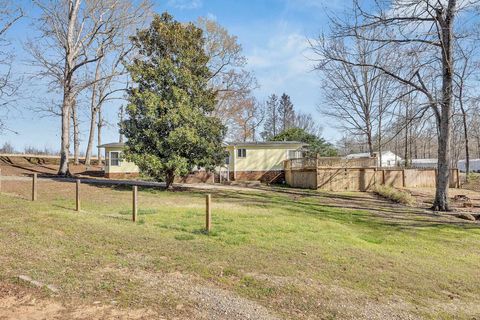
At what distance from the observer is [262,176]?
91.9 ft

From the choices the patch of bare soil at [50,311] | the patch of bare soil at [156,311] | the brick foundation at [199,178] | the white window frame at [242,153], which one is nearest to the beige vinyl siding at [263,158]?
the white window frame at [242,153]

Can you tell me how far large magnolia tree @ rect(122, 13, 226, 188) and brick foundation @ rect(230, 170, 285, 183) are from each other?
32.0 feet

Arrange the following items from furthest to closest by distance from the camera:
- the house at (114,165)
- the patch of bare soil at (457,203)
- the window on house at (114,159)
Result: the window on house at (114,159)
the house at (114,165)
the patch of bare soil at (457,203)

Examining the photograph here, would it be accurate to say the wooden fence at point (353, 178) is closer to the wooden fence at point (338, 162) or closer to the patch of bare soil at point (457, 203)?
the wooden fence at point (338, 162)

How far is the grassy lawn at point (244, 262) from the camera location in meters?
4.28

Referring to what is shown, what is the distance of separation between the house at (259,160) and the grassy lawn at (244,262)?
17.4 m

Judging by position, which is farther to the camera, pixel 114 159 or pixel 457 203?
pixel 114 159

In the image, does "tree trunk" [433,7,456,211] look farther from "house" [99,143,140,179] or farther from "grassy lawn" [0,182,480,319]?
"house" [99,143,140,179]

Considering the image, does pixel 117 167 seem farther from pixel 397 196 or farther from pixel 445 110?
pixel 445 110

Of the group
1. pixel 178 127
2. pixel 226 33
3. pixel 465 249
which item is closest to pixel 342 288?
pixel 465 249

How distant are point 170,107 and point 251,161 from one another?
41.7 feet

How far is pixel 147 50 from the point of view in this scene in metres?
17.6

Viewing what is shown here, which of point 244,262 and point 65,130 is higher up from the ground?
point 65,130

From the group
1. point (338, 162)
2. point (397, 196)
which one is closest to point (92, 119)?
point (338, 162)
